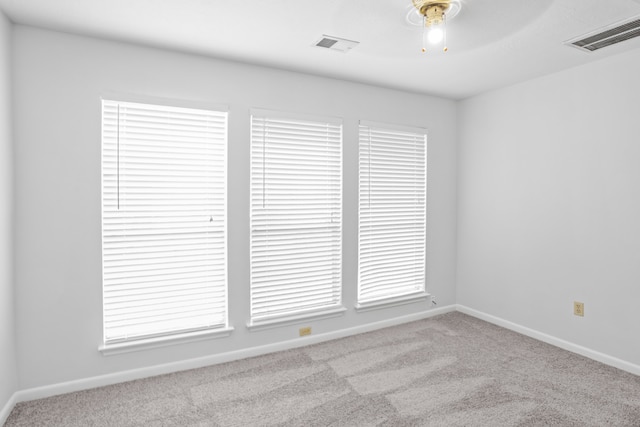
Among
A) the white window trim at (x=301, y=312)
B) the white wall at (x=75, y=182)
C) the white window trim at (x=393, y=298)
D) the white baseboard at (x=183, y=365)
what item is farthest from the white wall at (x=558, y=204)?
the white wall at (x=75, y=182)

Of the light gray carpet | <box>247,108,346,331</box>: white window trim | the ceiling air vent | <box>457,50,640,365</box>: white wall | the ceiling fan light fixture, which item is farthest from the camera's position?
<box>247,108,346,331</box>: white window trim

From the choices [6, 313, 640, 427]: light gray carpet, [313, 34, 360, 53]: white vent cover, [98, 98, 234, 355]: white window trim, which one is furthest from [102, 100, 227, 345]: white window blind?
[313, 34, 360, 53]: white vent cover

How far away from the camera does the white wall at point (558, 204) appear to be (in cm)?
289

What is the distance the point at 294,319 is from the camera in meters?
3.30

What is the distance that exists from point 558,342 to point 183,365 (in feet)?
10.6

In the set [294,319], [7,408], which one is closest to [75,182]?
[7,408]

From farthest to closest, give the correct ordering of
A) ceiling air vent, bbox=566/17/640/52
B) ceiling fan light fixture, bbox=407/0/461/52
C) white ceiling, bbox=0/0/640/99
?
ceiling air vent, bbox=566/17/640/52, white ceiling, bbox=0/0/640/99, ceiling fan light fixture, bbox=407/0/461/52

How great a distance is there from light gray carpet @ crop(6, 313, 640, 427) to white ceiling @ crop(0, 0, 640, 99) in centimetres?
243

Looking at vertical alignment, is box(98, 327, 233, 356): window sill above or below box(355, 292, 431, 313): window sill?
below

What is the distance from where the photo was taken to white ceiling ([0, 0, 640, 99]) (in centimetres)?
214

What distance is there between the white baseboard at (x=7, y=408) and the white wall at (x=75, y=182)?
0.10 meters

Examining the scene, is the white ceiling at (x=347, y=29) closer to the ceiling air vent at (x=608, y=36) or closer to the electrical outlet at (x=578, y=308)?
the ceiling air vent at (x=608, y=36)

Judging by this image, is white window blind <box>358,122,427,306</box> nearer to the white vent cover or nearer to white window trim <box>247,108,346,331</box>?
white window trim <box>247,108,346,331</box>

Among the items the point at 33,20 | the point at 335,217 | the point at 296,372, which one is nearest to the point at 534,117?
the point at 335,217
